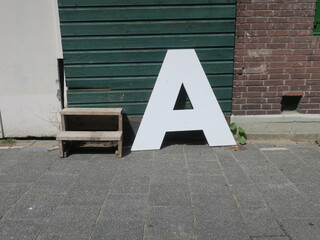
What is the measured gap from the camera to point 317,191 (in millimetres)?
3102

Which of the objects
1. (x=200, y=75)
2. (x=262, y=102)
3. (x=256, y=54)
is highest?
(x=256, y=54)

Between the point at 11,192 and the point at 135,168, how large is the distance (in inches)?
59.8

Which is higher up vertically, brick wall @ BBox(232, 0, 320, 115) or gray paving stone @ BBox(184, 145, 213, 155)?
brick wall @ BBox(232, 0, 320, 115)

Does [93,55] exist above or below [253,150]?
above

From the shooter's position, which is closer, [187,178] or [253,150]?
[187,178]

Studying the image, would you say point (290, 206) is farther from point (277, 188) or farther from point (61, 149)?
point (61, 149)

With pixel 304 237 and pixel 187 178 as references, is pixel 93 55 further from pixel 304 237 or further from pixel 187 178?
pixel 304 237

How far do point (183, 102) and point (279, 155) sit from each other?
5.71 ft

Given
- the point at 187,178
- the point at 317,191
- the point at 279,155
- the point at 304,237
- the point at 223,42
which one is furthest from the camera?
the point at 223,42

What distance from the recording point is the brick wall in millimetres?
4375

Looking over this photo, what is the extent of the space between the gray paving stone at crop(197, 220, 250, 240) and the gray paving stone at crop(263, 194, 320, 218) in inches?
18.8

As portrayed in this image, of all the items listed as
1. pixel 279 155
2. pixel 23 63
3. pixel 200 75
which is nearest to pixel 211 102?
pixel 200 75

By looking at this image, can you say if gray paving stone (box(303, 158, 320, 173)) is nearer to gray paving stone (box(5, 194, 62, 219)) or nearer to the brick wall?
the brick wall

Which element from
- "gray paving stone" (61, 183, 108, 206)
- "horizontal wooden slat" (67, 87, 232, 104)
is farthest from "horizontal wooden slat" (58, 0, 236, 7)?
"gray paving stone" (61, 183, 108, 206)
